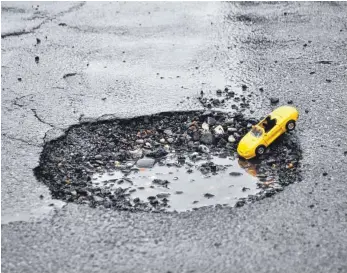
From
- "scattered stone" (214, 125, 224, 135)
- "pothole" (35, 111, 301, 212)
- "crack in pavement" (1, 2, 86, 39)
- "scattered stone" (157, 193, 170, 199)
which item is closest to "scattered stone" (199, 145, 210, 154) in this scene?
"pothole" (35, 111, 301, 212)

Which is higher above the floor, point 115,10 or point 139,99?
point 115,10

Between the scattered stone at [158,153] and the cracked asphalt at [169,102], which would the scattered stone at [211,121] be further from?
the scattered stone at [158,153]

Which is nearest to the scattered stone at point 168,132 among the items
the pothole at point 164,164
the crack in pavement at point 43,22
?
the pothole at point 164,164

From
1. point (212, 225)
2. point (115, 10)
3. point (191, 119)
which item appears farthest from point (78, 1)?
point (212, 225)

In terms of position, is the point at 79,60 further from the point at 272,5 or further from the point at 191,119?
the point at 272,5

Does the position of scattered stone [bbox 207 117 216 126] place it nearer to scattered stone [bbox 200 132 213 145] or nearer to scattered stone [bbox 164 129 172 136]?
scattered stone [bbox 200 132 213 145]

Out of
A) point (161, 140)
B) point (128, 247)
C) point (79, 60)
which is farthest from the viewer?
point (79, 60)
